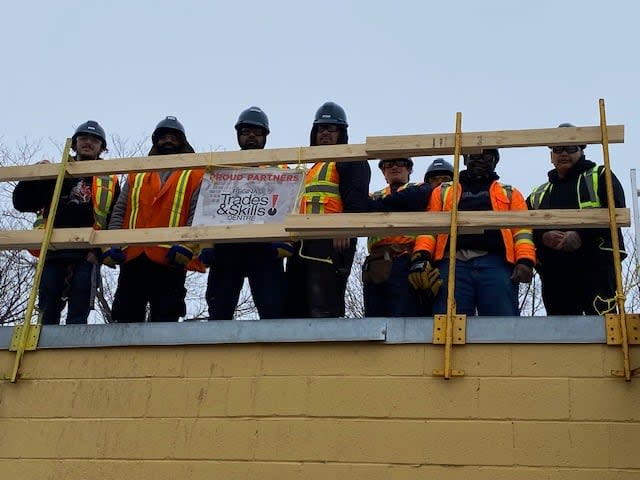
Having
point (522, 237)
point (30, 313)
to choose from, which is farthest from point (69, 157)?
point (522, 237)

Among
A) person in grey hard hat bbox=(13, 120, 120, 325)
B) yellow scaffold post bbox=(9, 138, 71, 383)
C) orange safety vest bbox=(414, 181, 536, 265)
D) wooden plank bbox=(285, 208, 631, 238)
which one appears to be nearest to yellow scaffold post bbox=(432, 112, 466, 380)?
wooden plank bbox=(285, 208, 631, 238)

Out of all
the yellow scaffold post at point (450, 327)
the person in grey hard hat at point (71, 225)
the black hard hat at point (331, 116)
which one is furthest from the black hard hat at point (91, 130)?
the yellow scaffold post at point (450, 327)

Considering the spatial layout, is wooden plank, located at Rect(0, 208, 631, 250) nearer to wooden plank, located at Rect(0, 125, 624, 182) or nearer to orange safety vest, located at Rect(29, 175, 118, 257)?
wooden plank, located at Rect(0, 125, 624, 182)

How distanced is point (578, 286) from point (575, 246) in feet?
1.05

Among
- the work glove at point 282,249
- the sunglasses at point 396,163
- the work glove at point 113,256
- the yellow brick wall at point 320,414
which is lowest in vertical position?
the yellow brick wall at point 320,414

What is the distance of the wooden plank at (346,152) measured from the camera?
4.94 metres

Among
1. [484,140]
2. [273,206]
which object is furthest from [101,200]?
[484,140]

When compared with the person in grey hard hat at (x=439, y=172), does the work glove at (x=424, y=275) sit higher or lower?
lower

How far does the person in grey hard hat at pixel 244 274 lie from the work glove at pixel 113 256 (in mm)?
530

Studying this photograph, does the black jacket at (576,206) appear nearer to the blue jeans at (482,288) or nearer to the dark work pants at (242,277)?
the blue jeans at (482,288)

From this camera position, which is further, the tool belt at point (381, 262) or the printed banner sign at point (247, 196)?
the tool belt at point (381, 262)

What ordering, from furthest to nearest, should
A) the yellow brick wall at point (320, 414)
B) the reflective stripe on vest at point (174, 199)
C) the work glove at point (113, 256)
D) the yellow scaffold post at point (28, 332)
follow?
1. the reflective stripe on vest at point (174, 199)
2. the work glove at point (113, 256)
3. the yellow scaffold post at point (28, 332)
4. the yellow brick wall at point (320, 414)

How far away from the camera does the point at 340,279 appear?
19.4ft

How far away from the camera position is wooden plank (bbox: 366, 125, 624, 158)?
16.1ft
